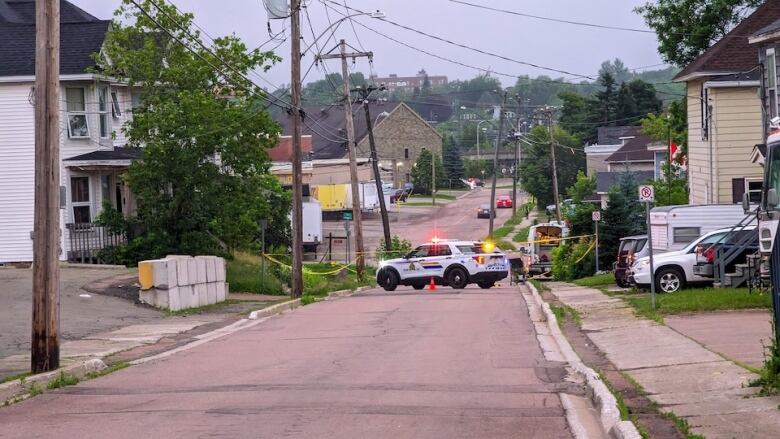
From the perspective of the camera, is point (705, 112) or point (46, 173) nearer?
point (46, 173)

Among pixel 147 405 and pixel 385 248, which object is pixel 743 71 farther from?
pixel 147 405

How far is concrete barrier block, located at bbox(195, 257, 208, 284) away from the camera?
28000mm

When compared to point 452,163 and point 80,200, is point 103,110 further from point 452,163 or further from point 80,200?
point 452,163

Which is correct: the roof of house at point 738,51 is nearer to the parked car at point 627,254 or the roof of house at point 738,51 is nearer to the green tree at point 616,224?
the parked car at point 627,254

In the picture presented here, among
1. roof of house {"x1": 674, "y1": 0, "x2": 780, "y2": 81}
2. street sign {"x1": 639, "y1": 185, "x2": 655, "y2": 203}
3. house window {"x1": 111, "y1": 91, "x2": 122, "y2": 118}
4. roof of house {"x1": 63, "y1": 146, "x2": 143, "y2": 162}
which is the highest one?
roof of house {"x1": 674, "y1": 0, "x2": 780, "y2": 81}

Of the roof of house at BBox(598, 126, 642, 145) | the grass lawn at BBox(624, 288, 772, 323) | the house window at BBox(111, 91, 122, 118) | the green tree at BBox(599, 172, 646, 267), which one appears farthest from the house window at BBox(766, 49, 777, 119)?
the roof of house at BBox(598, 126, 642, 145)

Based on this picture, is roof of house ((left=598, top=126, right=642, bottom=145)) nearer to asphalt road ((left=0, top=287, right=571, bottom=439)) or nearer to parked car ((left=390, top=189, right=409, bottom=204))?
parked car ((left=390, top=189, right=409, bottom=204))

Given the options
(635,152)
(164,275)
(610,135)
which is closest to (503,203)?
(610,135)

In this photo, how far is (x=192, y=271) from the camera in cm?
2748

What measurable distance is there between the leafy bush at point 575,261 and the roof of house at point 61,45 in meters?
21.8

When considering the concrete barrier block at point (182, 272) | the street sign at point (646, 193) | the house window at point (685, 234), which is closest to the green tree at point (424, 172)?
the house window at point (685, 234)

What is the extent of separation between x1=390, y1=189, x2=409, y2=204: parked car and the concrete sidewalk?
7593 cm

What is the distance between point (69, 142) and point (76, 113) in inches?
40.7

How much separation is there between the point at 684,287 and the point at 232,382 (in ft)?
54.2
